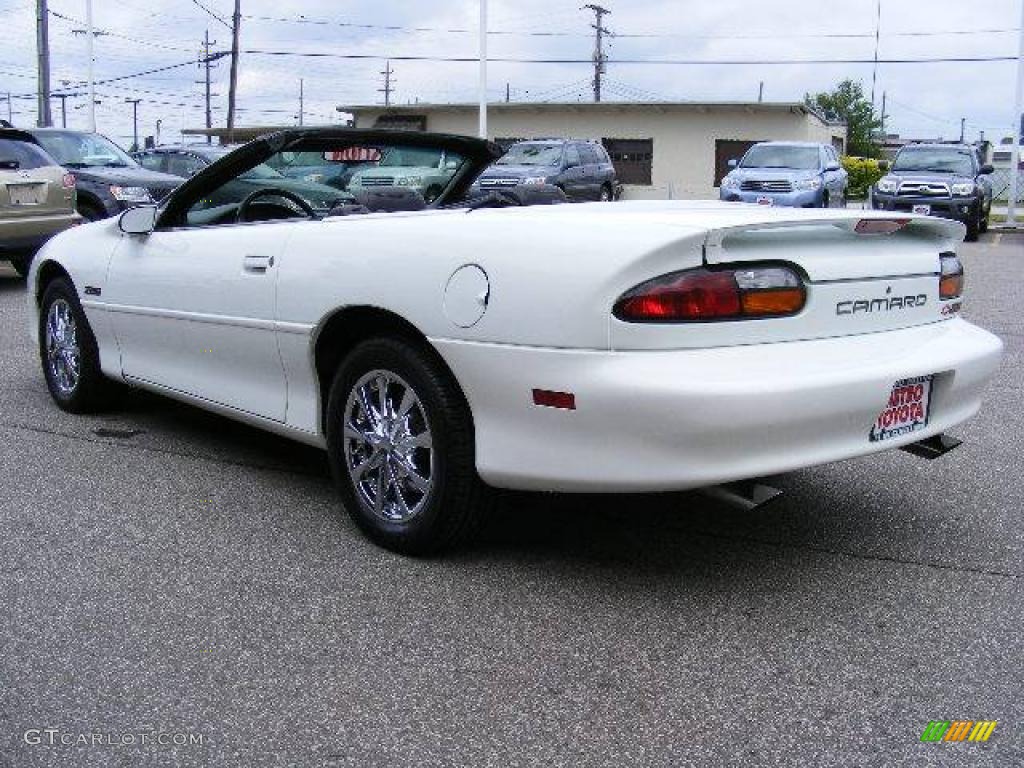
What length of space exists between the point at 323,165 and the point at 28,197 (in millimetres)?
7731

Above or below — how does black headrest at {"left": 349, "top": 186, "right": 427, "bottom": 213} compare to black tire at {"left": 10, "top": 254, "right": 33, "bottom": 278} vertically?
above

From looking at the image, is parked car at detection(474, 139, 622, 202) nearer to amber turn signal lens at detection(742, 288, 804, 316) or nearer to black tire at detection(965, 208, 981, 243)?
black tire at detection(965, 208, 981, 243)

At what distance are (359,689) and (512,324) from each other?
1.11m

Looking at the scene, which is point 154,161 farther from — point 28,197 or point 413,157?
point 413,157

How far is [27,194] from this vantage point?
37.6ft

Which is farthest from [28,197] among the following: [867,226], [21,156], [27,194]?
[867,226]

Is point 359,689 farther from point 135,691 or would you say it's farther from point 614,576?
point 614,576

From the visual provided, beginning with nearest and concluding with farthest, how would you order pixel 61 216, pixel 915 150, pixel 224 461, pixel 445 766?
pixel 445 766
pixel 224 461
pixel 61 216
pixel 915 150

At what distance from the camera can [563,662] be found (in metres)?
3.05

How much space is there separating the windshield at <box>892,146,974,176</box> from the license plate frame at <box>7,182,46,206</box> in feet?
55.7

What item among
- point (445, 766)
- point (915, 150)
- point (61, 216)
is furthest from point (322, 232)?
point (915, 150)

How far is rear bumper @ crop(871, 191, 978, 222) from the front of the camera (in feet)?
71.2

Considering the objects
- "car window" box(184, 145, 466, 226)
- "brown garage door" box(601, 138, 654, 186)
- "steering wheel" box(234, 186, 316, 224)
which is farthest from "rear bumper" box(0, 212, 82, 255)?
"brown garage door" box(601, 138, 654, 186)

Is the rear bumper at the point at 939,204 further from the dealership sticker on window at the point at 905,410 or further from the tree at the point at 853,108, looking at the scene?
the tree at the point at 853,108
